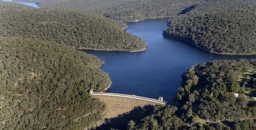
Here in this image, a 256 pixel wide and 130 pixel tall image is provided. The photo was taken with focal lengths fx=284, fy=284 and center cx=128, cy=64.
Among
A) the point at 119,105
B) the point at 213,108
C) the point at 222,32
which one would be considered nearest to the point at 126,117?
the point at 119,105

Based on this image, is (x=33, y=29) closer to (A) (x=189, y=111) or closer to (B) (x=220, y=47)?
(B) (x=220, y=47)

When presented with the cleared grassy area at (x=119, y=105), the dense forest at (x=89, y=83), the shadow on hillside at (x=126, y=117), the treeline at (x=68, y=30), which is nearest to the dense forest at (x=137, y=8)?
the treeline at (x=68, y=30)

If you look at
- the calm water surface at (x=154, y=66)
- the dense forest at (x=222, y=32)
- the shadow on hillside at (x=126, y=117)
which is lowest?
the shadow on hillside at (x=126, y=117)

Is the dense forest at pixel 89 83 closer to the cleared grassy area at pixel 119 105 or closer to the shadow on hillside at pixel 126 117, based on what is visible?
the cleared grassy area at pixel 119 105

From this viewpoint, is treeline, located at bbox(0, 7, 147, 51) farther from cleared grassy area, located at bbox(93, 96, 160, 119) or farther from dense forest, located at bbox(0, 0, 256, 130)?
Result: cleared grassy area, located at bbox(93, 96, 160, 119)

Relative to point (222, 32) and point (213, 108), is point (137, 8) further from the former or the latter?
point (213, 108)

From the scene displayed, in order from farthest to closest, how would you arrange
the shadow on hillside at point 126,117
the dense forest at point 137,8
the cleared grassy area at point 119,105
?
the dense forest at point 137,8 < the cleared grassy area at point 119,105 < the shadow on hillside at point 126,117

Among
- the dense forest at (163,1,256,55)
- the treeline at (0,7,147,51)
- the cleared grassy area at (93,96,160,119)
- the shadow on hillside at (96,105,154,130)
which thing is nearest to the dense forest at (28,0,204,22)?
the dense forest at (163,1,256,55)
